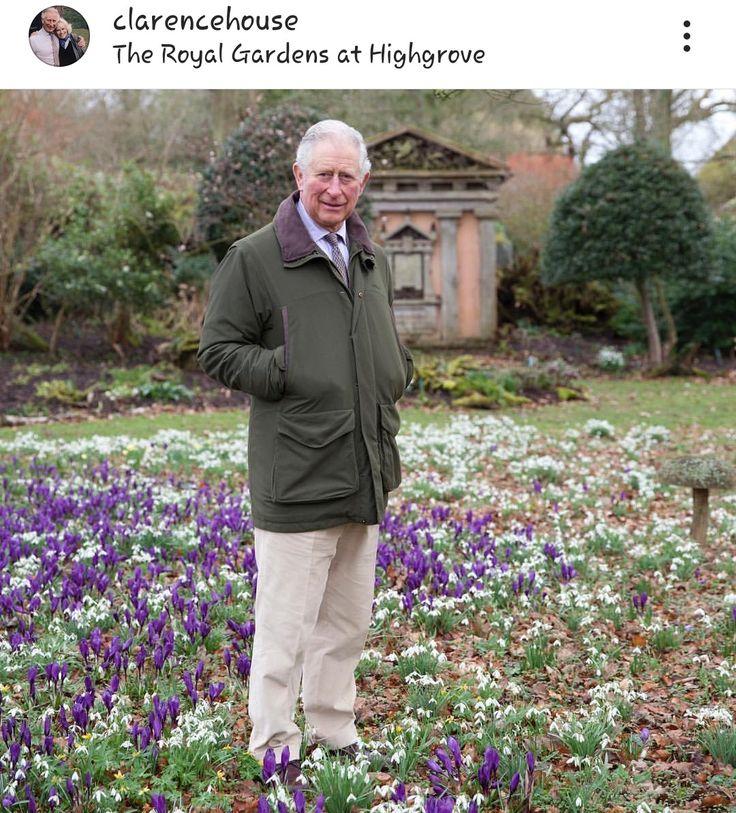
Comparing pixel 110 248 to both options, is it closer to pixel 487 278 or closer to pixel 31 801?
pixel 487 278

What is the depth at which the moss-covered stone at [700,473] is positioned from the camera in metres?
6.58

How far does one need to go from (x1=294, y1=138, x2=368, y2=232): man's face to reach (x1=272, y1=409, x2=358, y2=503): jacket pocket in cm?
72

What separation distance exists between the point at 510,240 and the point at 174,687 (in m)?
23.0

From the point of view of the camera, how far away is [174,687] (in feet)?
13.9

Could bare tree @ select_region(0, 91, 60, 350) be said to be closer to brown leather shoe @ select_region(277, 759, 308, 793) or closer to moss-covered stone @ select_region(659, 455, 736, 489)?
moss-covered stone @ select_region(659, 455, 736, 489)

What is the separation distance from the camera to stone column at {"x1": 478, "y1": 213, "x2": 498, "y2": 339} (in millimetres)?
21328

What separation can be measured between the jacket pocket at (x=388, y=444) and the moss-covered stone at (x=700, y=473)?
3697 millimetres

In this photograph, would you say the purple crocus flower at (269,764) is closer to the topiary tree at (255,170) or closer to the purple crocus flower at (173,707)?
the purple crocus flower at (173,707)

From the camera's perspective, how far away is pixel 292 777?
11.3 ft
